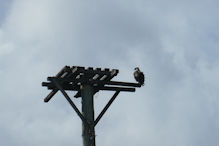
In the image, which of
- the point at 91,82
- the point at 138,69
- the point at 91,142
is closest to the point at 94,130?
the point at 91,142

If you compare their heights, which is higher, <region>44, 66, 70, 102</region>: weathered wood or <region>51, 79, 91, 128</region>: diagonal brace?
<region>44, 66, 70, 102</region>: weathered wood

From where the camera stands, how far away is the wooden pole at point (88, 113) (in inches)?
627

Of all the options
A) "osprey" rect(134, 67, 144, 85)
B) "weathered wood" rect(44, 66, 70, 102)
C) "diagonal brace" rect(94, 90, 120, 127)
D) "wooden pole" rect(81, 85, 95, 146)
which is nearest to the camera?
"wooden pole" rect(81, 85, 95, 146)

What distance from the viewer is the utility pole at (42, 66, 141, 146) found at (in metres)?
16.0

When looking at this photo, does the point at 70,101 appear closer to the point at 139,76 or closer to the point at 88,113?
the point at 88,113

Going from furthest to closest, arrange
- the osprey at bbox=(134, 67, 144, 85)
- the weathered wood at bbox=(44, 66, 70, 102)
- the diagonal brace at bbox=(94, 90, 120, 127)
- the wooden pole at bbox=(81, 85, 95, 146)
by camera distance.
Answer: the osprey at bbox=(134, 67, 144, 85) < the diagonal brace at bbox=(94, 90, 120, 127) < the weathered wood at bbox=(44, 66, 70, 102) < the wooden pole at bbox=(81, 85, 95, 146)

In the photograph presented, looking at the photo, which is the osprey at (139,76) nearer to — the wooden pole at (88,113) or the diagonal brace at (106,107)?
the diagonal brace at (106,107)

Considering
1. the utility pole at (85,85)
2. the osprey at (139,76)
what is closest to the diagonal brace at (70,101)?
the utility pole at (85,85)

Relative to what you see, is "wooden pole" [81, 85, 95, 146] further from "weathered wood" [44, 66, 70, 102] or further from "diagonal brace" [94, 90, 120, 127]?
"weathered wood" [44, 66, 70, 102]

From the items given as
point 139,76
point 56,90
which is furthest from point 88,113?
point 139,76

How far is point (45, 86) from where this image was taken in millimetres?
16234

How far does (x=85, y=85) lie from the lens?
16.4 metres

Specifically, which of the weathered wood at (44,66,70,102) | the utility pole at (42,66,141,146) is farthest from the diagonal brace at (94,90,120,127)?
the weathered wood at (44,66,70,102)

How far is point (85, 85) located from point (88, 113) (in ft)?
2.75
